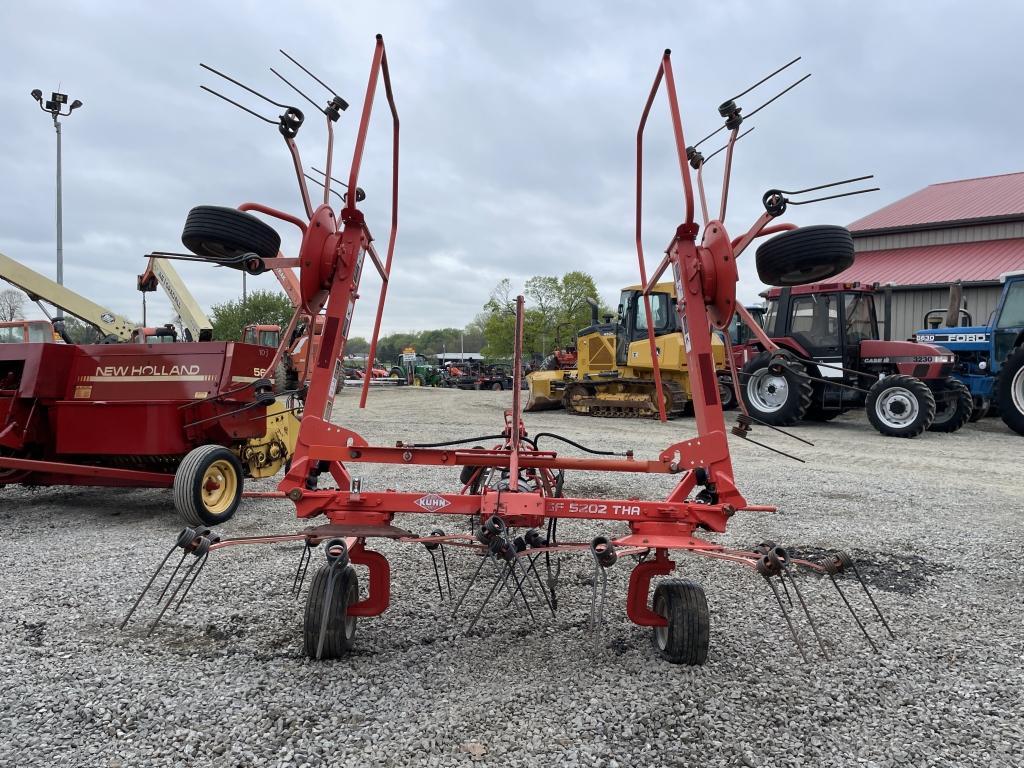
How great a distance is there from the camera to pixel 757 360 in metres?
12.0

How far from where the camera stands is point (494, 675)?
2.58 metres

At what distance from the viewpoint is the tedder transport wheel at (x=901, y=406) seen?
33.7 ft

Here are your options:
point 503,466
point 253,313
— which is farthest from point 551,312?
point 503,466

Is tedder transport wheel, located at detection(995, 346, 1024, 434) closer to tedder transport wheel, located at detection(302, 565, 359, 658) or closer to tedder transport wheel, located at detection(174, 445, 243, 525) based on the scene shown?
tedder transport wheel, located at detection(174, 445, 243, 525)

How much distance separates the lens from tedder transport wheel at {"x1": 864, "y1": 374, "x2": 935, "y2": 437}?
10281mm

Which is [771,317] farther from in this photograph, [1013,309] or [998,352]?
[1013,309]

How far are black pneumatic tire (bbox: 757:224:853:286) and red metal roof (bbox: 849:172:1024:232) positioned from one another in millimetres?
21326

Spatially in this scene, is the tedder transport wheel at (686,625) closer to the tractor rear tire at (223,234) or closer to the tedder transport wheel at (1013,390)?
the tractor rear tire at (223,234)

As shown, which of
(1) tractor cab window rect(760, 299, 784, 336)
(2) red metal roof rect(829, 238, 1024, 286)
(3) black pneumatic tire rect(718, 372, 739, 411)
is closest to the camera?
(1) tractor cab window rect(760, 299, 784, 336)

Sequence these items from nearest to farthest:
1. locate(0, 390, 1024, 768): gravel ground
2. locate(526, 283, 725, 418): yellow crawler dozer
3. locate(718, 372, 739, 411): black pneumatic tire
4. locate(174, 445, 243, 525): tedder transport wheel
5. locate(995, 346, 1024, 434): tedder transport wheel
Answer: locate(0, 390, 1024, 768): gravel ground → locate(174, 445, 243, 525): tedder transport wheel → locate(995, 346, 1024, 434): tedder transport wheel → locate(718, 372, 739, 411): black pneumatic tire → locate(526, 283, 725, 418): yellow crawler dozer

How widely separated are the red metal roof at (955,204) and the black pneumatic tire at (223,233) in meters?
22.8

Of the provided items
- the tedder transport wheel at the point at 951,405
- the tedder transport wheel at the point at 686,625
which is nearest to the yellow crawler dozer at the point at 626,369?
the tedder transport wheel at the point at 951,405

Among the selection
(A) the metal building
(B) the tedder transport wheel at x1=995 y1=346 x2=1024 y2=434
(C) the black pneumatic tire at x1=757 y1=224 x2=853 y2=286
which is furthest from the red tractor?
(A) the metal building

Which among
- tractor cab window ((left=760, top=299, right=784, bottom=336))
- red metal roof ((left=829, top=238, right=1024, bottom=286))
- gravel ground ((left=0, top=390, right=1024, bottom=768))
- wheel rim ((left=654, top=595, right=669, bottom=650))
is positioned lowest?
gravel ground ((left=0, top=390, right=1024, bottom=768))
